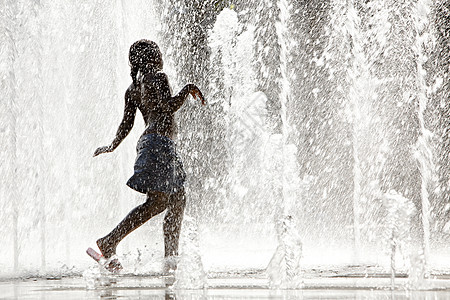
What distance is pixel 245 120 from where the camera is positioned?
520 inches

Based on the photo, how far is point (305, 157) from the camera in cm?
1520

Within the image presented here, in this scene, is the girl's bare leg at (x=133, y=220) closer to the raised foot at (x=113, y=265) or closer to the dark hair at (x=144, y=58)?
the raised foot at (x=113, y=265)

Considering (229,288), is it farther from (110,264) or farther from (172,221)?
(110,264)

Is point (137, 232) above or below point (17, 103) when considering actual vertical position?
below

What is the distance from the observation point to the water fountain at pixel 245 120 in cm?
936

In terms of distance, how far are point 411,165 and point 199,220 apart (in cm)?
409

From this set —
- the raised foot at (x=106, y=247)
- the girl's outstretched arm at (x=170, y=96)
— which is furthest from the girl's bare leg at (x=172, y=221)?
the girl's outstretched arm at (x=170, y=96)

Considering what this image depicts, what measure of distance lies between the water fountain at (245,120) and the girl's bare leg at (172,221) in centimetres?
419

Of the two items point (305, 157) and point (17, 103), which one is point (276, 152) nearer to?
point (305, 157)

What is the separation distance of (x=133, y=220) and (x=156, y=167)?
0.30 meters

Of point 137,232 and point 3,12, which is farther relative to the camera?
point 137,232

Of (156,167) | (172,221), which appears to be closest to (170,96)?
(156,167)

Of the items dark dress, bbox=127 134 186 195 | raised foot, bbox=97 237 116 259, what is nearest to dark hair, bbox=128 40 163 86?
dark dress, bbox=127 134 186 195

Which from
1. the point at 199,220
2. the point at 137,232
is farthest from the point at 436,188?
the point at 137,232
